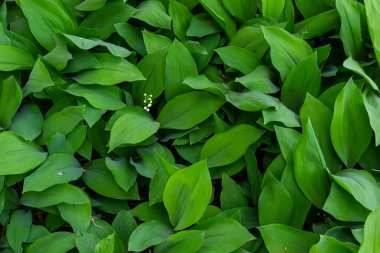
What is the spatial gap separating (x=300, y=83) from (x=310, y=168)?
0.36 metres

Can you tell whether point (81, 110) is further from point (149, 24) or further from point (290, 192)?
point (290, 192)

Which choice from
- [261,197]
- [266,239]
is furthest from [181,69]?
[266,239]

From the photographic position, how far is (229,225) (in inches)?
66.9

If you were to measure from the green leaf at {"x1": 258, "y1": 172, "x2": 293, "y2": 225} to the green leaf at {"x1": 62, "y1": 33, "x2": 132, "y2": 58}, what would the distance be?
2.21 feet

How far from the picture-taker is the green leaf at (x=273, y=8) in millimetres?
2080

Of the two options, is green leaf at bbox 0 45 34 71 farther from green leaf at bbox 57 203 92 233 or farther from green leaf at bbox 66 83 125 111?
green leaf at bbox 57 203 92 233

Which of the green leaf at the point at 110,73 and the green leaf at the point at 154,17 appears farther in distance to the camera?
the green leaf at the point at 154,17

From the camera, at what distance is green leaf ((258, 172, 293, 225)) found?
1729 millimetres

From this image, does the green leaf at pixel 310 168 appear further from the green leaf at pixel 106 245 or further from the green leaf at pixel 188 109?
the green leaf at pixel 106 245

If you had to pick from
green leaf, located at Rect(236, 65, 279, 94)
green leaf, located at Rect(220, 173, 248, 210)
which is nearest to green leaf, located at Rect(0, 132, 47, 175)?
green leaf, located at Rect(220, 173, 248, 210)

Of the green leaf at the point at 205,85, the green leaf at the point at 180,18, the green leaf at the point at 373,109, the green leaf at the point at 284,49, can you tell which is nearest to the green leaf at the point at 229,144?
the green leaf at the point at 205,85

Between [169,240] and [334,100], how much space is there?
757 mm

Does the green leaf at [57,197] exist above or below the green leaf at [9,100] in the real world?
below

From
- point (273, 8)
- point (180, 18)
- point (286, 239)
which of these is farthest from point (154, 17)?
point (286, 239)
